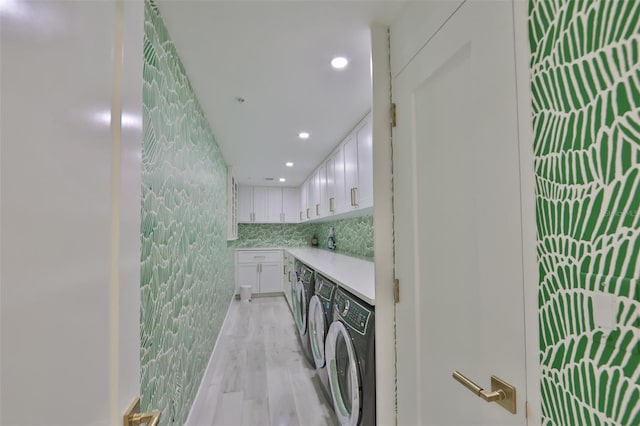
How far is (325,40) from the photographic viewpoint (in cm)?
149

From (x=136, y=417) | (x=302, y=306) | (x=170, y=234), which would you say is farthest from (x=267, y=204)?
(x=136, y=417)

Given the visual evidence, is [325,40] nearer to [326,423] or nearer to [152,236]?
[152,236]

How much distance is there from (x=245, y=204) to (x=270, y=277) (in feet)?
5.42

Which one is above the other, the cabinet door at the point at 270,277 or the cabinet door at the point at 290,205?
the cabinet door at the point at 290,205

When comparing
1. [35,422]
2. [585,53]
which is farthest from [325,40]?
[35,422]

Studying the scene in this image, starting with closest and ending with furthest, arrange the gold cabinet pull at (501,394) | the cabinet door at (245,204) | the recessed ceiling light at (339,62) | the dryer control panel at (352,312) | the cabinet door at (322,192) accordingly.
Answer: the gold cabinet pull at (501,394) < the dryer control panel at (352,312) < the recessed ceiling light at (339,62) < the cabinet door at (322,192) < the cabinet door at (245,204)

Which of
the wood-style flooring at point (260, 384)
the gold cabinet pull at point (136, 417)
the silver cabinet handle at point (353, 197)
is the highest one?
the silver cabinet handle at point (353, 197)

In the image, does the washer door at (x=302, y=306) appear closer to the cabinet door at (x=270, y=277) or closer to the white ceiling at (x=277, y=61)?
the white ceiling at (x=277, y=61)

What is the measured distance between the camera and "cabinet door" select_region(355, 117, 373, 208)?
231 cm

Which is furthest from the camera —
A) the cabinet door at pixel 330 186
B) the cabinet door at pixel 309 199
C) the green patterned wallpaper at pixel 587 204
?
the cabinet door at pixel 309 199

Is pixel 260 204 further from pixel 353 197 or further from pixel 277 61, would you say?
pixel 277 61

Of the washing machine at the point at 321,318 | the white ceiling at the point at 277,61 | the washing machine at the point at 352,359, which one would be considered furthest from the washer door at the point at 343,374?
the white ceiling at the point at 277,61

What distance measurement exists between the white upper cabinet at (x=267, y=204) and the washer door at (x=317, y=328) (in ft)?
12.3

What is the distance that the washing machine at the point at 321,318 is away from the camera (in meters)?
2.03
